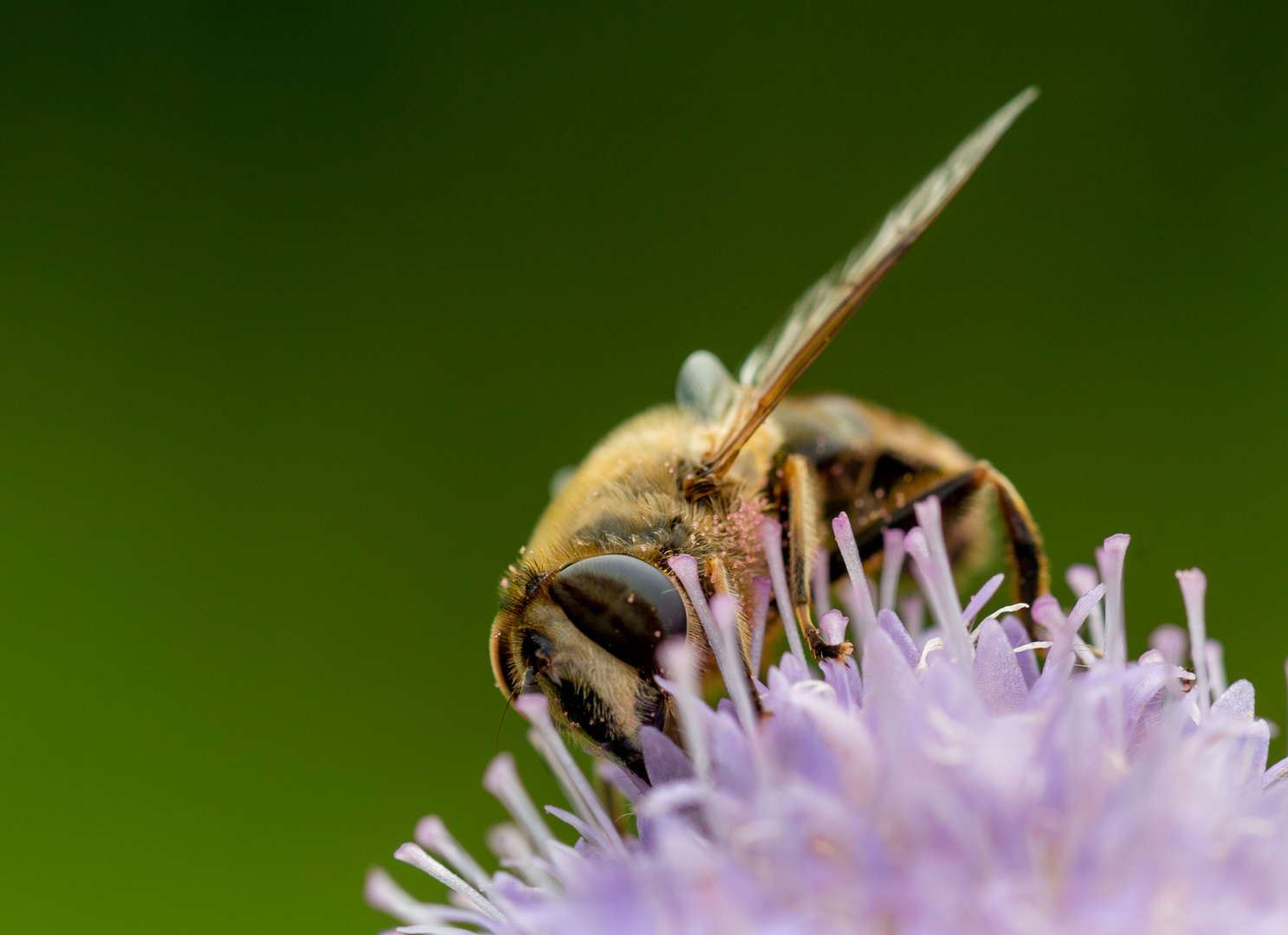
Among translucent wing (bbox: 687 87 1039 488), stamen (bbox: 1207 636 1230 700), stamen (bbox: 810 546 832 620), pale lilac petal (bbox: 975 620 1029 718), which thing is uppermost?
translucent wing (bbox: 687 87 1039 488)

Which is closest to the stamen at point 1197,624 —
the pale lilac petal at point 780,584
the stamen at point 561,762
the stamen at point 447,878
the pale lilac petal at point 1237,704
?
the pale lilac petal at point 1237,704

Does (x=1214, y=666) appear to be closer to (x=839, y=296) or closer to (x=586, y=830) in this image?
(x=839, y=296)

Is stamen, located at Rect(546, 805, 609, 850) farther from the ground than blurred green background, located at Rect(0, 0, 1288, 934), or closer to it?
closer to it

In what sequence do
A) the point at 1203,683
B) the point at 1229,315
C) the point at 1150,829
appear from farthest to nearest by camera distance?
the point at 1229,315
the point at 1203,683
the point at 1150,829

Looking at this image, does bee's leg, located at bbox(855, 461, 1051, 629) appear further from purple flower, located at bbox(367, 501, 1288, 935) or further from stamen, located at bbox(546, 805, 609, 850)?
stamen, located at bbox(546, 805, 609, 850)

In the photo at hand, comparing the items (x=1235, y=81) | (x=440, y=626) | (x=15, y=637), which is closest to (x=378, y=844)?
(x=440, y=626)

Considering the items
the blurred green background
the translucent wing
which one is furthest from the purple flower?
the blurred green background

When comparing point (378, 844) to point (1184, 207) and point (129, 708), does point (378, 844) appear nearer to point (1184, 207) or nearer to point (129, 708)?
point (129, 708)
